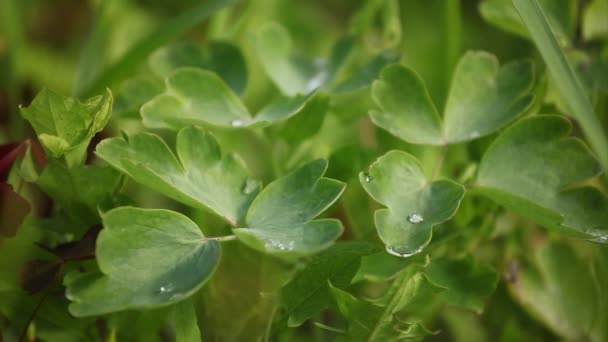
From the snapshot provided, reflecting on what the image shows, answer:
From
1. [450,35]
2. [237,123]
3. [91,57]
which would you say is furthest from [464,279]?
[91,57]

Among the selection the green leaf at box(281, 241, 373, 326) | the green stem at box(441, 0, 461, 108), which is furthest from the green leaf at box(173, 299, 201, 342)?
the green stem at box(441, 0, 461, 108)

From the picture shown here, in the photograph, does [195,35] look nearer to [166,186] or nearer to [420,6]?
[420,6]

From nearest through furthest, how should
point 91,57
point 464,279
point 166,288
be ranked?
point 166,288
point 464,279
point 91,57

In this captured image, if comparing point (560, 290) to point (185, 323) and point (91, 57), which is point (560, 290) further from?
point (91, 57)

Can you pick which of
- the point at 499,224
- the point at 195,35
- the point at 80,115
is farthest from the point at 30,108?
the point at 195,35

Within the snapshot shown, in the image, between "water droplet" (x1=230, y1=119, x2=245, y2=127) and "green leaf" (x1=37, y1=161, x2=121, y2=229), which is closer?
"green leaf" (x1=37, y1=161, x2=121, y2=229)

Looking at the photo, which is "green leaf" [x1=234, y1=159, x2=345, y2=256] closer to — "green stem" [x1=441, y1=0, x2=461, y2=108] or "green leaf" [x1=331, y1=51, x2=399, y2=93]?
"green leaf" [x1=331, y1=51, x2=399, y2=93]

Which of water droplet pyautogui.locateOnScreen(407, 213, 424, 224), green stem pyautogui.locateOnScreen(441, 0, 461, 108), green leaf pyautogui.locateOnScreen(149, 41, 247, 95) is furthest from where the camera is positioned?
green stem pyautogui.locateOnScreen(441, 0, 461, 108)
